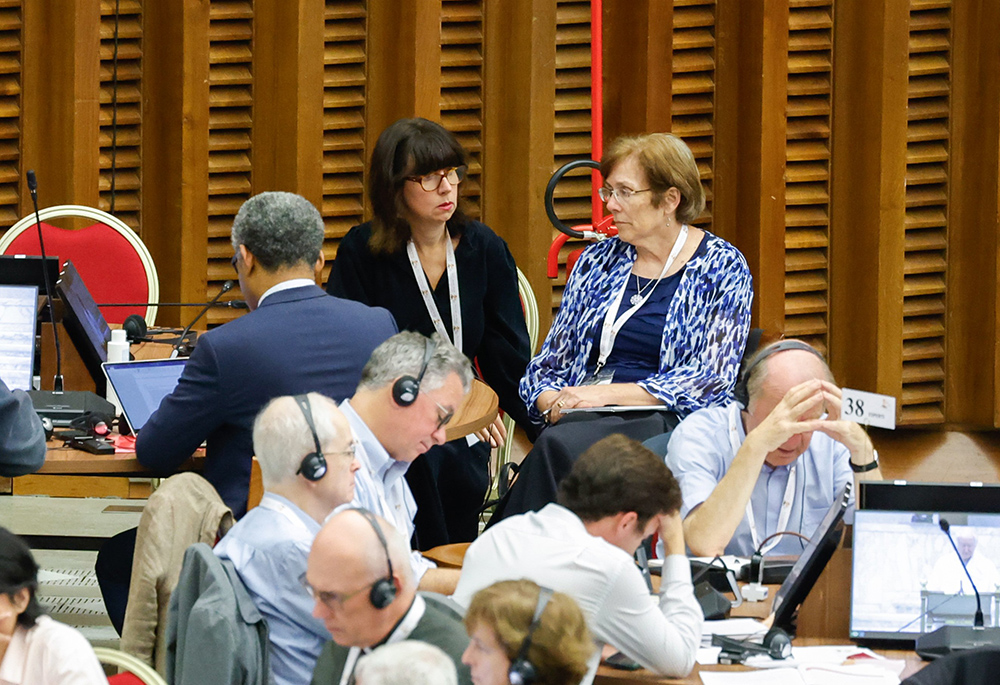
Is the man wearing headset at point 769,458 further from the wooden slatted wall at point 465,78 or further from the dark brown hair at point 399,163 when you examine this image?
the wooden slatted wall at point 465,78

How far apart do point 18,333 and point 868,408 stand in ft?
7.26

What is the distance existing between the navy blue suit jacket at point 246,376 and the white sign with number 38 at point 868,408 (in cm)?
108

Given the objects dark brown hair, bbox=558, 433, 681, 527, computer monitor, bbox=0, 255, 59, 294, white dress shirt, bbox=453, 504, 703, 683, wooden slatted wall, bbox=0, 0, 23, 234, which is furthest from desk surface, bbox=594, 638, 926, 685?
wooden slatted wall, bbox=0, 0, 23, 234

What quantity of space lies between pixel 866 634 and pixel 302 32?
3.97 m

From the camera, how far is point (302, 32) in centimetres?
554

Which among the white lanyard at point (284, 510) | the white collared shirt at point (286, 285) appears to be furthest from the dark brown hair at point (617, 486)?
the white collared shirt at point (286, 285)

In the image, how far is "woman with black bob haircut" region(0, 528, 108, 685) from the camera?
2020 mm

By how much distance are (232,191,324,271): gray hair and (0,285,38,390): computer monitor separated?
0.75 meters

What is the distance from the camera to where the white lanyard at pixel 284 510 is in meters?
2.31

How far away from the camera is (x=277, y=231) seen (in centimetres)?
315

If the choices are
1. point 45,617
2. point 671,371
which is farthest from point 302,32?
point 45,617

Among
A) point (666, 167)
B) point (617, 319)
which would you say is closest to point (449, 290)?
point (617, 319)

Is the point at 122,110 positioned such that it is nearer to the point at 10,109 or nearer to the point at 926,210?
the point at 10,109

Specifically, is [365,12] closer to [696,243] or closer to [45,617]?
[696,243]
